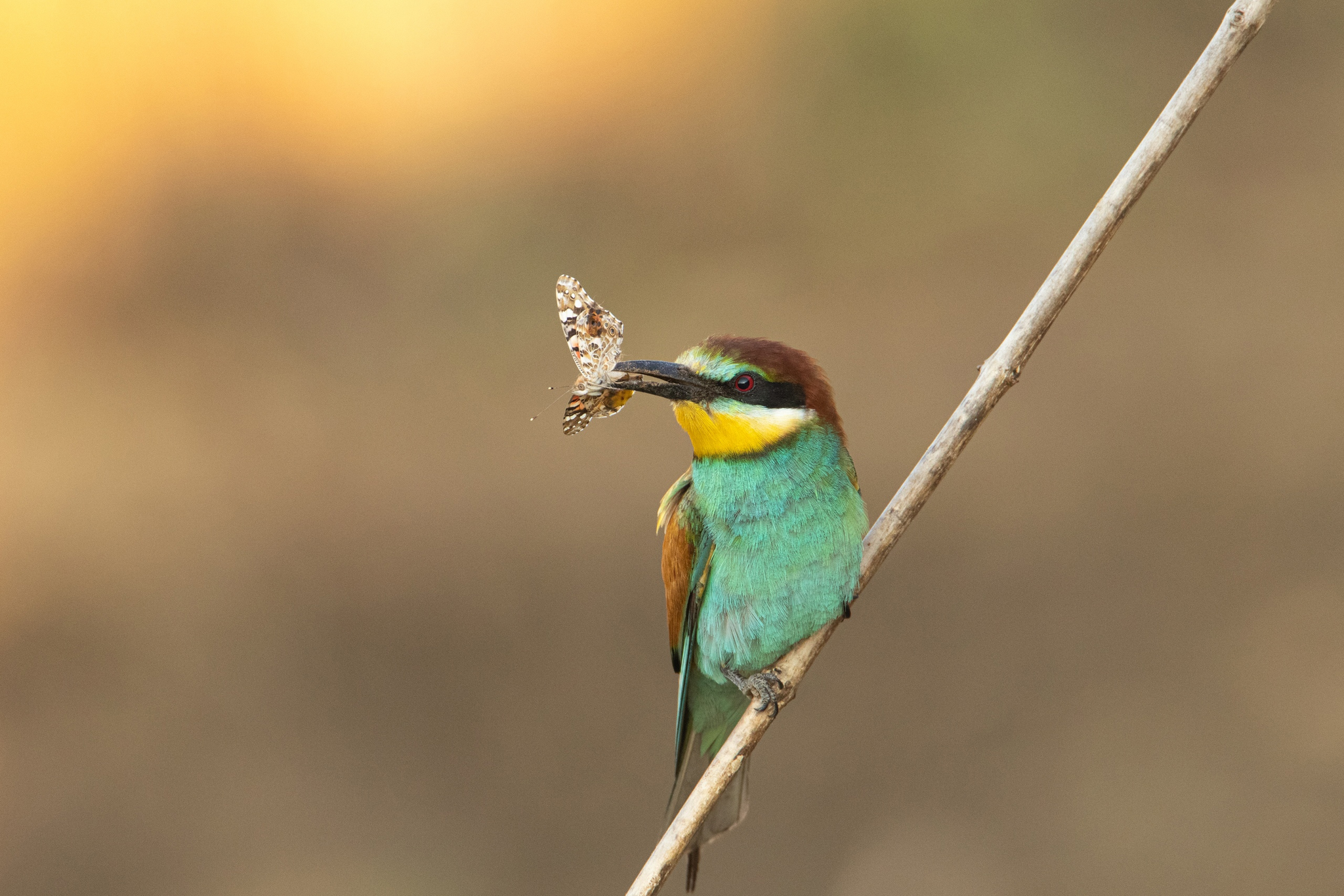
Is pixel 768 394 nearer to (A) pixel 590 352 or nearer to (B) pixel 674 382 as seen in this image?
(B) pixel 674 382

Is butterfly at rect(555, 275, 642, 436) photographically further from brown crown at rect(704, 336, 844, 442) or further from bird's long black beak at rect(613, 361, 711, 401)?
brown crown at rect(704, 336, 844, 442)

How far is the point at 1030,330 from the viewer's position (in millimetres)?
1839

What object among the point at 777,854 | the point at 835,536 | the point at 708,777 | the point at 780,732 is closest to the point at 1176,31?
the point at 780,732

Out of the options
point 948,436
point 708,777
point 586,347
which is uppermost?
point 586,347

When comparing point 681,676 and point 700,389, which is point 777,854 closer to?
point 681,676

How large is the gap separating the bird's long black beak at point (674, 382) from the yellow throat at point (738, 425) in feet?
0.10

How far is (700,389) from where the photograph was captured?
7.07 ft

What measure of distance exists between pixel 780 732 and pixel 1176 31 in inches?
170

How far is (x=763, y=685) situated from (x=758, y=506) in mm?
350

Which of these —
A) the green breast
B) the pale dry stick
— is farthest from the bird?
the pale dry stick

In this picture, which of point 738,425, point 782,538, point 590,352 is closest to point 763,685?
point 782,538

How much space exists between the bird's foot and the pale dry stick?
4 cm

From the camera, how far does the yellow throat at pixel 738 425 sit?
7.21 ft

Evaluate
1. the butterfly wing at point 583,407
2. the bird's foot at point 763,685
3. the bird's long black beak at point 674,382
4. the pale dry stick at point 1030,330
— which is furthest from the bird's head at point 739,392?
the bird's foot at point 763,685
